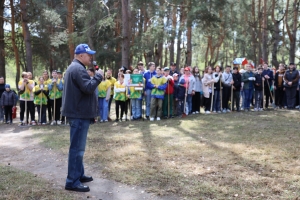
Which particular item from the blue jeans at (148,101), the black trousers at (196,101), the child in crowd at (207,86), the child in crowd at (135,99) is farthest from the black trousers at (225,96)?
the child in crowd at (135,99)

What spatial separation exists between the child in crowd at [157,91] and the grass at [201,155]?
2.54 ft

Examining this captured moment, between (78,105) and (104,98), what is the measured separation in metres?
6.94

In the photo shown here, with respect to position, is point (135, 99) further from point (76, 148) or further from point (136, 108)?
point (76, 148)

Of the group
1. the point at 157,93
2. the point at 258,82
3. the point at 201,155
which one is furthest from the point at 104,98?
the point at 258,82

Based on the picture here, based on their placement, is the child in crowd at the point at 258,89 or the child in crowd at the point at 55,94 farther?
the child in crowd at the point at 258,89

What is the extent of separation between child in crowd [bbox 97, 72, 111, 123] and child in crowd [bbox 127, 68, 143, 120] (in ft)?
2.55

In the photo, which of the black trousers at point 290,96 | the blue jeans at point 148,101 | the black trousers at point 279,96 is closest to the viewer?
the blue jeans at point 148,101

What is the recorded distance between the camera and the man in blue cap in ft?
14.0

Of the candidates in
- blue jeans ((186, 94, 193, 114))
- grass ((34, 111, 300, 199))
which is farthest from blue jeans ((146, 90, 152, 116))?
blue jeans ((186, 94, 193, 114))

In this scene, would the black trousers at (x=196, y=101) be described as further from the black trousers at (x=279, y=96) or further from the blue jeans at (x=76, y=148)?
the blue jeans at (x=76, y=148)

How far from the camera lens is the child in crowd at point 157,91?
430 inches

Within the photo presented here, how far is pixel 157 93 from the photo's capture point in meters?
11.0

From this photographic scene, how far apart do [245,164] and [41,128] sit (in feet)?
22.5

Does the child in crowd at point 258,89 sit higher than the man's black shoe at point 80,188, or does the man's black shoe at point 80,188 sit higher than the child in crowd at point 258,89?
the child in crowd at point 258,89
